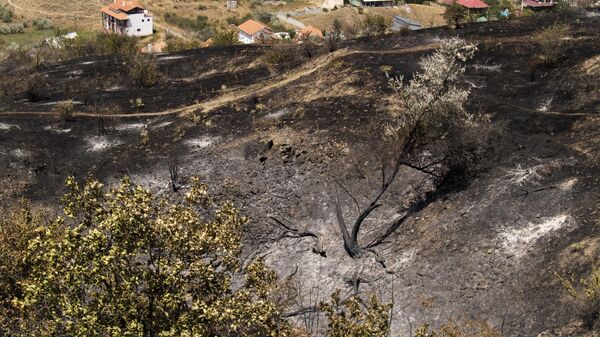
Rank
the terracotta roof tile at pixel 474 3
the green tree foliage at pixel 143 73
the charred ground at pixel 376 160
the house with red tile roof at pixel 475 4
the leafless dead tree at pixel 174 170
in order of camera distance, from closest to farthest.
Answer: the charred ground at pixel 376 160, the leafless dead tree at pixel 174 170, the green tree foliage at pixel 143 73, the house with red tile roof at pixel 475 4, the terracotta roof tile at pixel 474 3

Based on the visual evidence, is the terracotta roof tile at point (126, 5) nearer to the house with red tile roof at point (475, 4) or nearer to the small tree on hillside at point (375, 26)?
the small tree on hillside at point (375, 26)

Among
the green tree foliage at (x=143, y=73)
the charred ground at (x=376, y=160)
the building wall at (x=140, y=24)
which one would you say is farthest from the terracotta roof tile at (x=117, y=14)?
the charred ground at (x=376, y=160)

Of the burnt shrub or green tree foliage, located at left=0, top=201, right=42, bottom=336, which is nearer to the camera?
green tree foliage, located at left=0, top=201, right=42, bottom=336

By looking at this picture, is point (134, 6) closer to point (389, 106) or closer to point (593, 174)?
point (389, 106)

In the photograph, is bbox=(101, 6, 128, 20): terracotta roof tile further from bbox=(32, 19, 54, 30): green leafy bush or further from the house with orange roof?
the house with orange roof

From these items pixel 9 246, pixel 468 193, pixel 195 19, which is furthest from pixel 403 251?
pixel 195 19

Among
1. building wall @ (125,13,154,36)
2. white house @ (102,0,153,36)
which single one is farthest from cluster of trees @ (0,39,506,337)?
building wall @ (125,13,154,36)

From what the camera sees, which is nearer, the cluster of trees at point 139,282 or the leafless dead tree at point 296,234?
the cluster of trees at point 139,282
